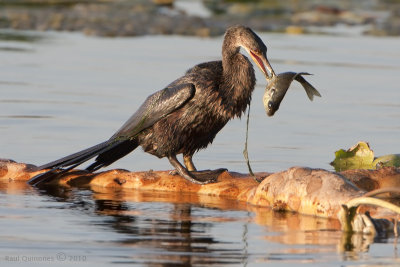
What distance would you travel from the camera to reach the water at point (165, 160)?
257 inches

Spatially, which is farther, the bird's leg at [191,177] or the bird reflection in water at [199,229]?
the bird's leg at [191,177]

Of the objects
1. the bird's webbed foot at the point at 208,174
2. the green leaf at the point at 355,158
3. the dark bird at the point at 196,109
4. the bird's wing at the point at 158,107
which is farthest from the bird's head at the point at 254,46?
the green leaf at the point at 355,158

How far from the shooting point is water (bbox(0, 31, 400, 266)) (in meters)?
6.52

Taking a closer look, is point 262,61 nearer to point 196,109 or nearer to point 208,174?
point 196,109

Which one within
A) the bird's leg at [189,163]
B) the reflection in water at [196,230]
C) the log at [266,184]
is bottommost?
the reflection in water at [196,230]

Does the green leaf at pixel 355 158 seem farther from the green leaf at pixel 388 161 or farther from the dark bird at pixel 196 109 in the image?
the dark bird at pixel 196 109

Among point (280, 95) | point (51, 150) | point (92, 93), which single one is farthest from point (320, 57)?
point (280, 95)

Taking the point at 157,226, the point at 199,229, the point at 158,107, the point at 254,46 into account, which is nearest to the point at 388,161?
the point at 254,46

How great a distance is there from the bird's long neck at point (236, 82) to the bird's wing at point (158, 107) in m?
0.29

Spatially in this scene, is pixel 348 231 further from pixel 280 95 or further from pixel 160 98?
pixel 160 98

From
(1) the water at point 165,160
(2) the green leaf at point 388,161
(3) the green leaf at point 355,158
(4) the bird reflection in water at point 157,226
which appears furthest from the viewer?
(3) the green leaf at point 355,158

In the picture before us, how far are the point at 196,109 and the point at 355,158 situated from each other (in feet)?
5.55

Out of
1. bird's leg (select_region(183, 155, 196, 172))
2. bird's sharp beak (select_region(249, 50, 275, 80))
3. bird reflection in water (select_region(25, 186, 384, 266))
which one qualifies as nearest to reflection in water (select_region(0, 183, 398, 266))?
bird reflection in water (select_region(25, 186, 384, 266))

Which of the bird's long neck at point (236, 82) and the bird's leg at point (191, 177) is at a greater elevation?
the bird's long neck at point (236, 82)
